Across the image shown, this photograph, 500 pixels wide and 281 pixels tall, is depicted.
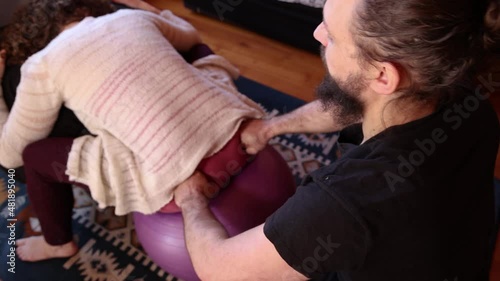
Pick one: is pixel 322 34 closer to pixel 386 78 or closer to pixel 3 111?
pixel 386 78

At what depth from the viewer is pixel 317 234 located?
0.62m

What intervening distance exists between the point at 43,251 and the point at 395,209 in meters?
1.19

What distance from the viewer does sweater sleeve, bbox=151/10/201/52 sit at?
1294mm

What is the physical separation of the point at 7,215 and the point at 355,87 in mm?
1326

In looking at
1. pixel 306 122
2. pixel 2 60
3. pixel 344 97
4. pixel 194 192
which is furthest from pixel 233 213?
pixel 2 60

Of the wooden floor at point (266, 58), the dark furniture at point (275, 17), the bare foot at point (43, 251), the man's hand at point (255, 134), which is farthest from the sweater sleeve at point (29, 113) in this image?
the dark furniture at point (275, 17)

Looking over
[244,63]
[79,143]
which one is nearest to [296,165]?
[244,63]

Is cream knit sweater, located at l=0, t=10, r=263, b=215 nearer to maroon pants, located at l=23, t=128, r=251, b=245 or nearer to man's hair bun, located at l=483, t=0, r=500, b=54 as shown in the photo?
maroon pants, located at l=23, t=128, r=251, b=245

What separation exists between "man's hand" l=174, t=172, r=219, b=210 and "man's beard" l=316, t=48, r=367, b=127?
0.37 meters

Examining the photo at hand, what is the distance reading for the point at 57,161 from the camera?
43.3 inches

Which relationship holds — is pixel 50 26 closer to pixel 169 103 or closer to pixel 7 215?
pixel 169 103

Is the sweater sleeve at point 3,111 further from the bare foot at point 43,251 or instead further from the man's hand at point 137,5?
the man's hand at point 137,5

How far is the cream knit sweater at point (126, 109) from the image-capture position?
1030mm

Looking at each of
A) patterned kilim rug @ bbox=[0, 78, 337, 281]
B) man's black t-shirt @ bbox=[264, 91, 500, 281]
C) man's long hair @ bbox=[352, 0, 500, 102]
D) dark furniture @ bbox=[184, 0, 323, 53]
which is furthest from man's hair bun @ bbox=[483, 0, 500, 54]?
dark furniture @ bbox=[184, 0, 323, 53]
